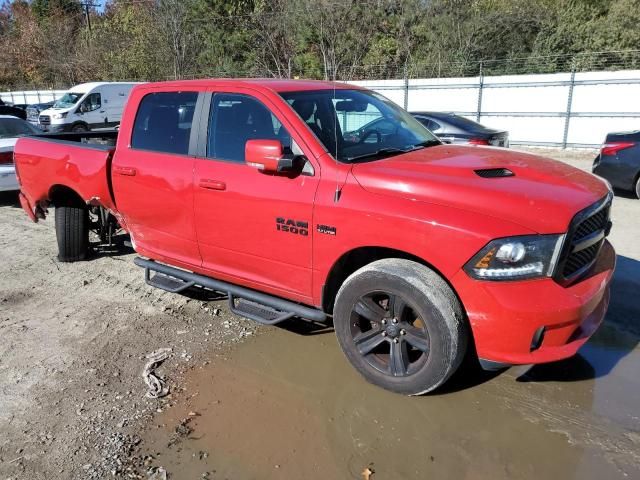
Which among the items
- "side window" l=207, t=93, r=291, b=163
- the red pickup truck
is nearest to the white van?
the red pickup truck

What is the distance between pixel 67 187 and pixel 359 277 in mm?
3823

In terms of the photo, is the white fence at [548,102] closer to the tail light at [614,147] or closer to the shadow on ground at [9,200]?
the tail light at [614,147]

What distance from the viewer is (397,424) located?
3203mm

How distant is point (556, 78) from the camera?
17609mm

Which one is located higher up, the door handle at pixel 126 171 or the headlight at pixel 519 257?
the door handle at pixel 126 171

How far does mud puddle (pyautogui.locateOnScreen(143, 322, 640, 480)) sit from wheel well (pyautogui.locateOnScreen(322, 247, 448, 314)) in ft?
1.87

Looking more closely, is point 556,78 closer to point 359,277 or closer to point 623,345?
point 623,345

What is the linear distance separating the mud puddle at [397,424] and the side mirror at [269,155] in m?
1.50

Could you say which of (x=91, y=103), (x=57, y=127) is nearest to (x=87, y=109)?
(x=91, y=103)

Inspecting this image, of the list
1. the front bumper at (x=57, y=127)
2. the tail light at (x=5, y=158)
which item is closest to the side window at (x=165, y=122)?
the tail light at (x=5, y=158)

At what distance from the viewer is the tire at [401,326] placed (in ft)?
10.2

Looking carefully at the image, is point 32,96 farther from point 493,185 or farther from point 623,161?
point 493,185

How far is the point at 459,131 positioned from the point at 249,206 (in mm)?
7848

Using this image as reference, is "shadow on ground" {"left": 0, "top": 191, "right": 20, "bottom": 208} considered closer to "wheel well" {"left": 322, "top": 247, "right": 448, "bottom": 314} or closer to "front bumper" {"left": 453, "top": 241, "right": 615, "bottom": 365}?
"wheel well" {"left": 322, "top": 247, "right": 448, "bottom": 314}
